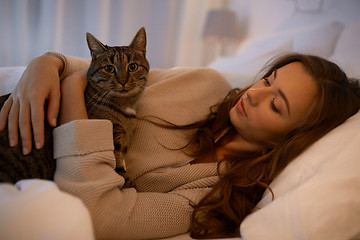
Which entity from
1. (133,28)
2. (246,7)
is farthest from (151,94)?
(246,7)

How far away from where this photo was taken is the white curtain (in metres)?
2.14

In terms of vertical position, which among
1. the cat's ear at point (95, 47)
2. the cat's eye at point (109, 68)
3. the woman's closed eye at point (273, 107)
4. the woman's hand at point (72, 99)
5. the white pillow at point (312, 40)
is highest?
the white pillow at point (312, 40)

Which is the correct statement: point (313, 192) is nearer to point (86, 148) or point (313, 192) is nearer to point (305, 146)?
point (305, 146)

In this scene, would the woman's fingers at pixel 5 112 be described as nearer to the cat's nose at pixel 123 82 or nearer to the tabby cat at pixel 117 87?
the tabby cat at pixel 117 87

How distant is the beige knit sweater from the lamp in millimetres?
1923

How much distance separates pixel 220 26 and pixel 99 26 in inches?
50.7

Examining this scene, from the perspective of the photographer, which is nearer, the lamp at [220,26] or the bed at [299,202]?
the bed at [299,202]

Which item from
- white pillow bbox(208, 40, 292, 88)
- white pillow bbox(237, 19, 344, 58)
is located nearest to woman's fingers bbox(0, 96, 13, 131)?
white pillow bbox(208, 40, 292, 88)

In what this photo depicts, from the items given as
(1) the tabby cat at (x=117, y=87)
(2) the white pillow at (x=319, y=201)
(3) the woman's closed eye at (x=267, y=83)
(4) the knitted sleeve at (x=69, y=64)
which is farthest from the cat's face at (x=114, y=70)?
(2) the white pillow at (x=319, y=201)

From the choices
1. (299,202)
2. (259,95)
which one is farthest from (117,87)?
(299,202)

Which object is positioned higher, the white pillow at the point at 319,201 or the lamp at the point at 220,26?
the lamp at the point at 220,26

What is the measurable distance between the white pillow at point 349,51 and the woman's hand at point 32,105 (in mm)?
A: 1347

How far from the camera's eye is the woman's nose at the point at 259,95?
91 centimetres

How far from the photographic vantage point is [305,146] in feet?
2.75
